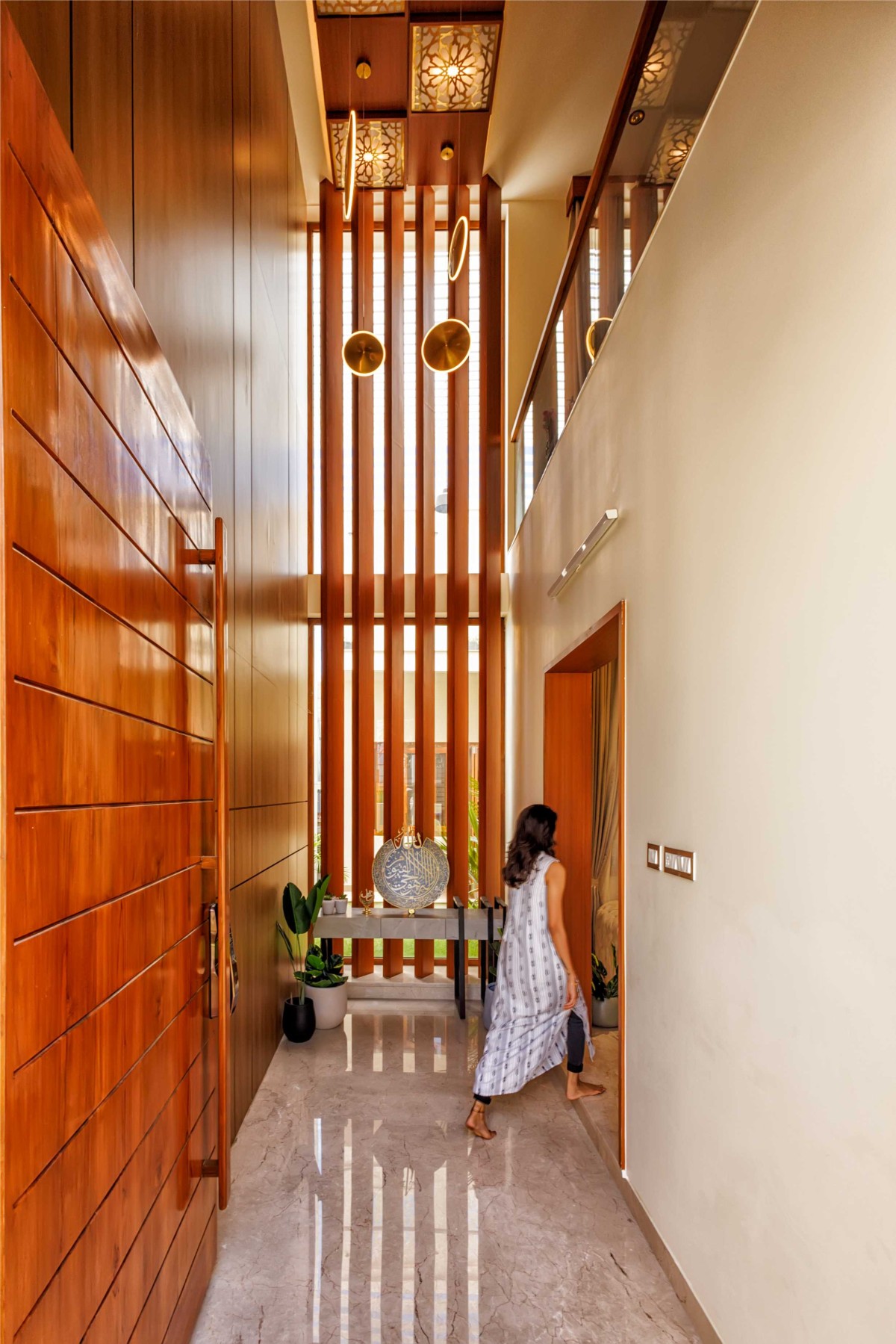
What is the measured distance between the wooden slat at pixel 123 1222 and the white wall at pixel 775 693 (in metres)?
1.25

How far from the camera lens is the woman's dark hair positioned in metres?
3.77

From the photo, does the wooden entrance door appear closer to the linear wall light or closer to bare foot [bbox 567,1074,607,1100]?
the linear wall light

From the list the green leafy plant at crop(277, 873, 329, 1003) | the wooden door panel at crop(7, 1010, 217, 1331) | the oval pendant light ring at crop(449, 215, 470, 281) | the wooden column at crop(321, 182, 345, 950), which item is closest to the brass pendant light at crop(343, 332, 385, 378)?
the oval pendant light ring at crop(449, 215, 470, 281)

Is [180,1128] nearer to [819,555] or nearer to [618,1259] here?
[618,1259]

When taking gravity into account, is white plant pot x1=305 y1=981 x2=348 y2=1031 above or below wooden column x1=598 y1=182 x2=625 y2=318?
below

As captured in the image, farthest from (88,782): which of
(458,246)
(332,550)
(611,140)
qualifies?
(332,550)

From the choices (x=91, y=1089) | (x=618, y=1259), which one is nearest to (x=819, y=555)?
(x=91, y=1089)

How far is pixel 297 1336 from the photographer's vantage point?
2209mm

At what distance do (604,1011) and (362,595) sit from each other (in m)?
3.26

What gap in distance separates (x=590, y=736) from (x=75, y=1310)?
383 cm

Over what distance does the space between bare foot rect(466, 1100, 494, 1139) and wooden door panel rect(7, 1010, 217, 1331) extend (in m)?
1.73

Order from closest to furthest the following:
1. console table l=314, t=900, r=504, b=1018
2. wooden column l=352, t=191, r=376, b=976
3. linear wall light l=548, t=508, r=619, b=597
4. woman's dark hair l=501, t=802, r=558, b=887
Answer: linear wall light l=548, t=508, r=619, b=597 < woman's dark hair l=501, t=802, r=558, b=887 < console table l=314, t=900, r=504, b=1018 < wooden column l=352, t=191, r=376, b=976

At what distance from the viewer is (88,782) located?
135 cm

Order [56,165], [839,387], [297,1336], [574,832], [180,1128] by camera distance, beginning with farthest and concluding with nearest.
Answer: [574,832]
[297,1336]
[180,1128]
[839,387]
[56,165]
